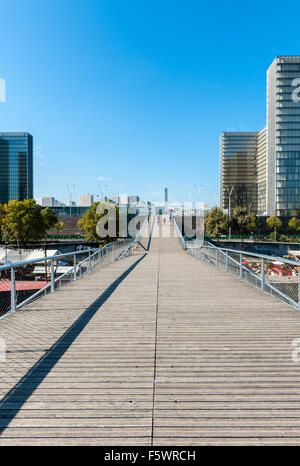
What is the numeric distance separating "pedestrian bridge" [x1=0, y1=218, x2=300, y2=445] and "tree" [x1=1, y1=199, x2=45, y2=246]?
39154 millimetres

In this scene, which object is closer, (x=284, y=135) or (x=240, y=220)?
(x=240, y=220)

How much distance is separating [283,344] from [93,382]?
2.66 meters

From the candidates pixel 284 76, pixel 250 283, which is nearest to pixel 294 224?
pixel 284 76

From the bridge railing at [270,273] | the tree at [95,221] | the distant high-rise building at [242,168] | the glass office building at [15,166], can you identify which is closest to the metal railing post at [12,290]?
the bridge railing at [270,273]

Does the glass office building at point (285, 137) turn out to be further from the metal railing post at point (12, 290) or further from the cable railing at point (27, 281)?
the metal railing post at point (12, 290)

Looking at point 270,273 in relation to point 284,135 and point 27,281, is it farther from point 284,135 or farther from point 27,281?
point 284,135

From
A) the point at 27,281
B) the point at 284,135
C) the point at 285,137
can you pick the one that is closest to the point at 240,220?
the point at 285,137

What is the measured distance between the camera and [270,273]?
7059mm

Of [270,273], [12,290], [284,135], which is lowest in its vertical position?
[12,290]

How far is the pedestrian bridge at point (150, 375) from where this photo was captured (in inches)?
95.3

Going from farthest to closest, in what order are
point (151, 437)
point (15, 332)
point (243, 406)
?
point (15, 332) → point (243, 406) → point (151, 437)

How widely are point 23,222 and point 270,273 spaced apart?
40.6 meters

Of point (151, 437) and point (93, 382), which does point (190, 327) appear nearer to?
point (93, 382)
